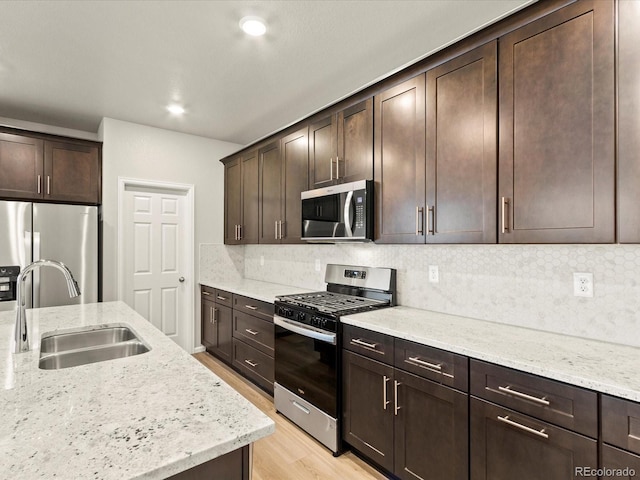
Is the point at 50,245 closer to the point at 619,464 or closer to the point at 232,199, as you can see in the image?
the point at 232,199

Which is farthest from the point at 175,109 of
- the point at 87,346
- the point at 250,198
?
the point at 87,346

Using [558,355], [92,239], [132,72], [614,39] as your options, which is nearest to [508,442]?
[558,355]

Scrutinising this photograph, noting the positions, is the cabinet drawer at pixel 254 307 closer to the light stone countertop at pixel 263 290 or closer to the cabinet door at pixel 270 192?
the light stone countertop at pixel 263 290

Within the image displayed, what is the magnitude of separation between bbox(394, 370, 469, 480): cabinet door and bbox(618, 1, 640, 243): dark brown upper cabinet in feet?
3.21

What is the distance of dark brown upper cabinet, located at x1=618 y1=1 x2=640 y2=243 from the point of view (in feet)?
4.35

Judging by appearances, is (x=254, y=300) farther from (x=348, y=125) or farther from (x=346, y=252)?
(x=348, y=125)

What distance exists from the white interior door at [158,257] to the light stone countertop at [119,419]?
2.56 meters

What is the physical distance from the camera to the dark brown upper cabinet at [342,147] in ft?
8.14

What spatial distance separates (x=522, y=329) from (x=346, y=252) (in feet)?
5.03

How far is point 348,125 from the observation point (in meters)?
2.63

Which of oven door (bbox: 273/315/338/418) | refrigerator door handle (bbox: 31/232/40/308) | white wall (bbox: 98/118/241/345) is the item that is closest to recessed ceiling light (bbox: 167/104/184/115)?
white wall (bbox: 98/118/241/345)

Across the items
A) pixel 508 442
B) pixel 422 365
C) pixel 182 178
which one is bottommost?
pixel 508 442

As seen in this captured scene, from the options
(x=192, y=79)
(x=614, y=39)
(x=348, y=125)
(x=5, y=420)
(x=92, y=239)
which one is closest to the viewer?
(x=5, y=420)

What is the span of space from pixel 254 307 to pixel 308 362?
96 cm
